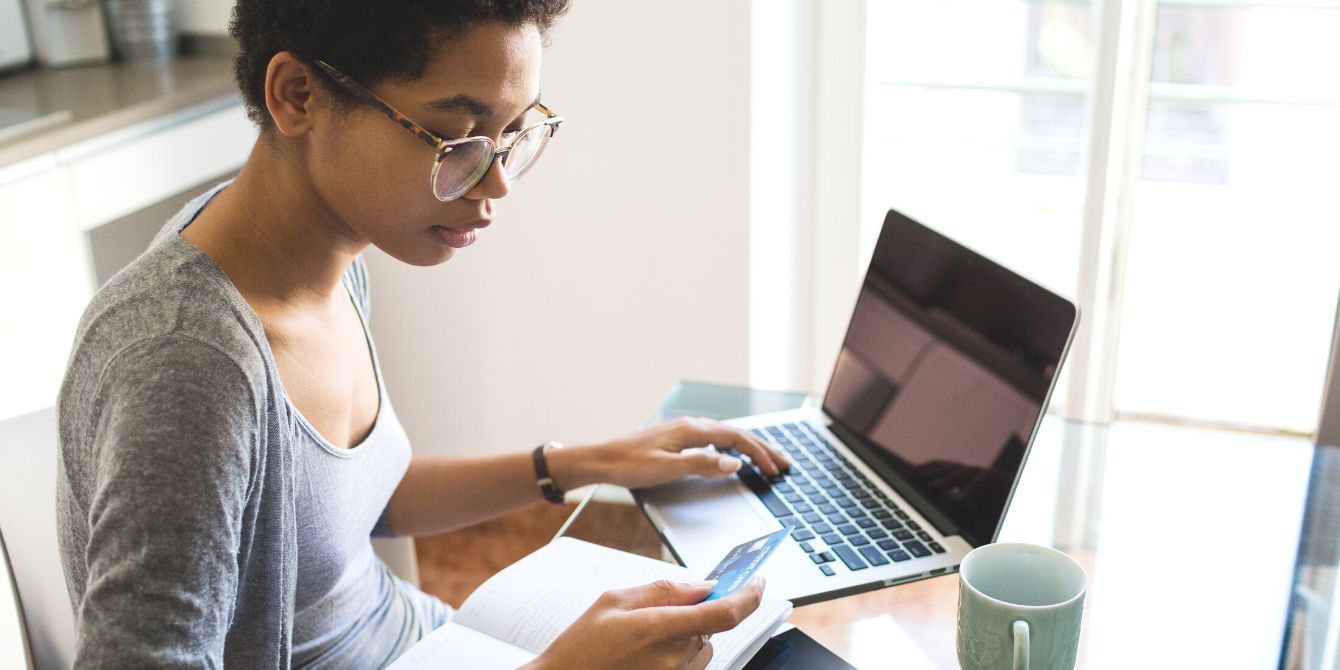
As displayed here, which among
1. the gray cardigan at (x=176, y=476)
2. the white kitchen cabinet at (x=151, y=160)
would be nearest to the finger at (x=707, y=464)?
the gray cardigan at (x=176, y=476)

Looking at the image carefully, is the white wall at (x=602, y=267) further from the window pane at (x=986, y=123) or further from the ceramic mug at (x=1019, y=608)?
the ceramic mug at (x=1019, y=608)

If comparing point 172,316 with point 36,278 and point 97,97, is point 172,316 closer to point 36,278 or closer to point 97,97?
point 36,278

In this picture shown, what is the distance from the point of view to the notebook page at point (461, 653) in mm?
901

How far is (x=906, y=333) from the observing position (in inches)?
48.0

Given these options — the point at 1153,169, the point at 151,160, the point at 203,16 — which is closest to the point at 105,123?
the point at 151,160

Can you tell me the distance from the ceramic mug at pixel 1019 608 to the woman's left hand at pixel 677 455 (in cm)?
34

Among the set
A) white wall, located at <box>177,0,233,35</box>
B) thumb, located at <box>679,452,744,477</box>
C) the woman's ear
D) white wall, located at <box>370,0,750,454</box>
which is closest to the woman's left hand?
thumb, located at <box>679,452,744,477</box>

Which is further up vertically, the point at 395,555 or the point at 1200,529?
the point at 1200,529

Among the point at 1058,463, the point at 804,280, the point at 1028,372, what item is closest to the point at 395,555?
the point at 804,280

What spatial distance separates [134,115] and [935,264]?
136cm

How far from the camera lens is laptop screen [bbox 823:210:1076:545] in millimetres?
1036

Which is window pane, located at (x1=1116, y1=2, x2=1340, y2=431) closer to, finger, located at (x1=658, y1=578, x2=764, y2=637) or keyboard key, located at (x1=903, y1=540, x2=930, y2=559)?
keyboard key, located at (x1=903, y1=540, x2=930, y2=559)

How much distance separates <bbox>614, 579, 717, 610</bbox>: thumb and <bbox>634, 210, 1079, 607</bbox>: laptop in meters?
0.13

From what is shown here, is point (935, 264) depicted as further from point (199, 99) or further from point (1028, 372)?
point (199, 99)
